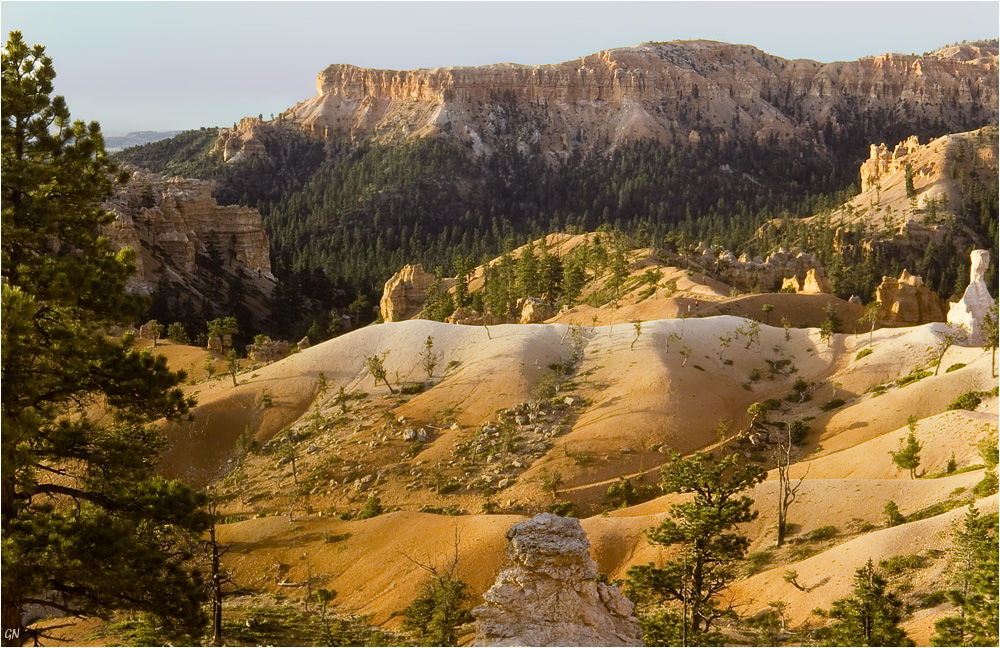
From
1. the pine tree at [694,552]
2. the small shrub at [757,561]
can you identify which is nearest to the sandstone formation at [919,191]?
the small shrub at [757,561]

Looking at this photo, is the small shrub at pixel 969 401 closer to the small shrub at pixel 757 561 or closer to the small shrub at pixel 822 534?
the small shrub at pixel 822 534

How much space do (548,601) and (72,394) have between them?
33.3ft

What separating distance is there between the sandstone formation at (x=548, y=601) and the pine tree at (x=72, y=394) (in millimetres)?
5899

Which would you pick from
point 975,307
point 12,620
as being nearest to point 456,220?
point 975,307

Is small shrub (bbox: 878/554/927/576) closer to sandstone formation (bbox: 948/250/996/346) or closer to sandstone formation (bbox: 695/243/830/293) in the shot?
sandstone formation (bbox: 948/250/996/346)

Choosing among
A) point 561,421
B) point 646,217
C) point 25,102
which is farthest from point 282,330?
point 646,217

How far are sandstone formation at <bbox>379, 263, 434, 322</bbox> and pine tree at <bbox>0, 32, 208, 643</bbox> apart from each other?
83071 mm

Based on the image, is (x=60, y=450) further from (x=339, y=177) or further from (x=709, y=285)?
(x=339, y=177)

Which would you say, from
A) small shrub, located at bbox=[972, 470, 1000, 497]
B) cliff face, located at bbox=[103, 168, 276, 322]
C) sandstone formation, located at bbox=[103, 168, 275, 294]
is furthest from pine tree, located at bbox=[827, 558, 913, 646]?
sandstone formation, located at bbox=[103, 168, 275, 294]

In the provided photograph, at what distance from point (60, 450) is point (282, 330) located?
283 feet

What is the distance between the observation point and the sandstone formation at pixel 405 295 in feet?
332

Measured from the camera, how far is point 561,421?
53906 millimetres

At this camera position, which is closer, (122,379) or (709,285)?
(122,379)

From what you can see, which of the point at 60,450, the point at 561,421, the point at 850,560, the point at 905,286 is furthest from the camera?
the point at 905,286
